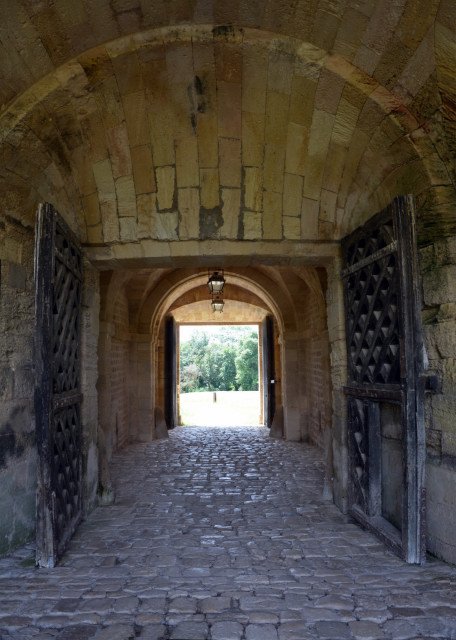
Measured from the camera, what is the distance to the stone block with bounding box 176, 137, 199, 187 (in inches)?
161

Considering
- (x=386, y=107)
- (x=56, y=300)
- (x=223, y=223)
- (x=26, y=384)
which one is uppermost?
(x=386, y=107)

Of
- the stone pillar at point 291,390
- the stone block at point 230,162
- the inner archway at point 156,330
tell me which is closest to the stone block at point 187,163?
the stone block at point 230,162

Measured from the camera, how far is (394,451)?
3809 millimetres

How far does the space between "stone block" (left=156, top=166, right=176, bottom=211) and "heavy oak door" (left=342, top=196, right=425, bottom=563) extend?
5.50 ft

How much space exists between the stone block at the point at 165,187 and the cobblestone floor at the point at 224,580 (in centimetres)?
295

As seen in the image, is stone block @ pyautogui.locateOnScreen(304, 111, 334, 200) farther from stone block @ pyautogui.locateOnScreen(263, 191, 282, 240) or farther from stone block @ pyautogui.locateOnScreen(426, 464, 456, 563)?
stone block @ pyautogui.locateOnScreen(426, 464, 456, 563)

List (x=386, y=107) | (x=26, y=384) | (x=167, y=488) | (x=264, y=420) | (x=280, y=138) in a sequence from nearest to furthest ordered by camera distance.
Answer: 1. (x=386, y=107)
2. (x=26, y=384)
3. (x=280, y=138)
4. (x=167, y=488)
5. (x=264, y=420)

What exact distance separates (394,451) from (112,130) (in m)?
3.69

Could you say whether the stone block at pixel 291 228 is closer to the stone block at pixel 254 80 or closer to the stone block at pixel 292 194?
the stone block at pixel 292 194

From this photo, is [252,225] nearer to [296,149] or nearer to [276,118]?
[296,149]

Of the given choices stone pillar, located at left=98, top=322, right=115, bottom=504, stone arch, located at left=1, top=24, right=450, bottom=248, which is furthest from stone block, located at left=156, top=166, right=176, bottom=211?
stone pillar, located at left=98, top=322, right=115, bottom=504

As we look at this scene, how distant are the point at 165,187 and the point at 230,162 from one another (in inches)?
25.3

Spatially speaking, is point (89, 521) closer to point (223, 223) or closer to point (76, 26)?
point (223, 223)

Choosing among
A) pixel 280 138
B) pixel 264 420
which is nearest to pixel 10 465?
pixel 280 138
